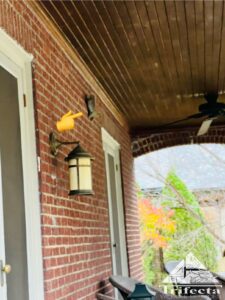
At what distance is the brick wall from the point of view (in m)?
3.23

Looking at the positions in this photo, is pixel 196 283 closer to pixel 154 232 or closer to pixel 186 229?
pixel 154 232

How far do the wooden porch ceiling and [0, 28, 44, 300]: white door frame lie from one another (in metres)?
0.56

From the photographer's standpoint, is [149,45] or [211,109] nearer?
[149,45]

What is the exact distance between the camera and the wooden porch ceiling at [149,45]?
3648 millimetres

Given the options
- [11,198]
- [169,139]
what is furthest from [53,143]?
[169,139]

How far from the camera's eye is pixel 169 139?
8.09m

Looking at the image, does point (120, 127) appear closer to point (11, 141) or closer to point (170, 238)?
point (11, 141)

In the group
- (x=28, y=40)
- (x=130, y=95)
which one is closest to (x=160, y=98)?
(x=130, y=95)

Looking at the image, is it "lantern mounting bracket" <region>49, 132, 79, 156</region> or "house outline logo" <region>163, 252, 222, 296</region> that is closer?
"lantern mounting bracket" <region>49, 132, 79, 156</region>

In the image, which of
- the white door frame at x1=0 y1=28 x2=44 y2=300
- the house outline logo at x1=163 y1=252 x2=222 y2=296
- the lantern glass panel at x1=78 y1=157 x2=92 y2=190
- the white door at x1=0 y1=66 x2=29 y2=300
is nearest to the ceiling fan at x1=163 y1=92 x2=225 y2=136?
the house outline logo at x1=163 y1=252 x2=222 y2=296

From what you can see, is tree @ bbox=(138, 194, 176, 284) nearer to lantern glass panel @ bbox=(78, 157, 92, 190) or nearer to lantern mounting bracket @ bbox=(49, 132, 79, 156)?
lantern glass panel @ bbox=(78, 157, 92, 190)

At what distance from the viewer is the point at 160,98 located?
20.0ft

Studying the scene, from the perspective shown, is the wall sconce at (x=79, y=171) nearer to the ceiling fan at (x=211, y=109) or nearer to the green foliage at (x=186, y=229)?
the ceiling fan at (x=211, y=109)

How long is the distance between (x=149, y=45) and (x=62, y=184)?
1476 mm
